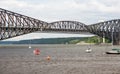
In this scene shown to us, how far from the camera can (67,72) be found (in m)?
58.7

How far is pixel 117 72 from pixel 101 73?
251cm

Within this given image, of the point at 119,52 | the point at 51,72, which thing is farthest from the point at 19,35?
the point at 51,72

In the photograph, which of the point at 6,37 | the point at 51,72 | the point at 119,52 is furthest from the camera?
the point at 6,37

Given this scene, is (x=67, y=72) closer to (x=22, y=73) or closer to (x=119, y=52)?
(x=22, y=73)

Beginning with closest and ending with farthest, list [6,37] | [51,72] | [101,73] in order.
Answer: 1. [101,73]
2. [51,72]
3. [6,37]

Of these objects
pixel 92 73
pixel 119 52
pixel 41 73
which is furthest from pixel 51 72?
pixel 119 52

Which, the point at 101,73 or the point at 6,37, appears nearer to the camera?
the point at 101,73

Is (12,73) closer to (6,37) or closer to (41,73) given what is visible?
(41,73)

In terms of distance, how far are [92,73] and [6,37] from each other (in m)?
138

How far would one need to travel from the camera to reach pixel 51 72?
196ft

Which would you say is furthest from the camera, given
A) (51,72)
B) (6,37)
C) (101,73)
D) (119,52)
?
(6,37)

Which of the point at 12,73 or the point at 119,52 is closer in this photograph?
the point at 12,73

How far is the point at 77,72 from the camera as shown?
59.1m

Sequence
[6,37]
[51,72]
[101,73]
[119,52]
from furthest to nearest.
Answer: [6,37]
[119,52]
[51,72]
[101,73]
